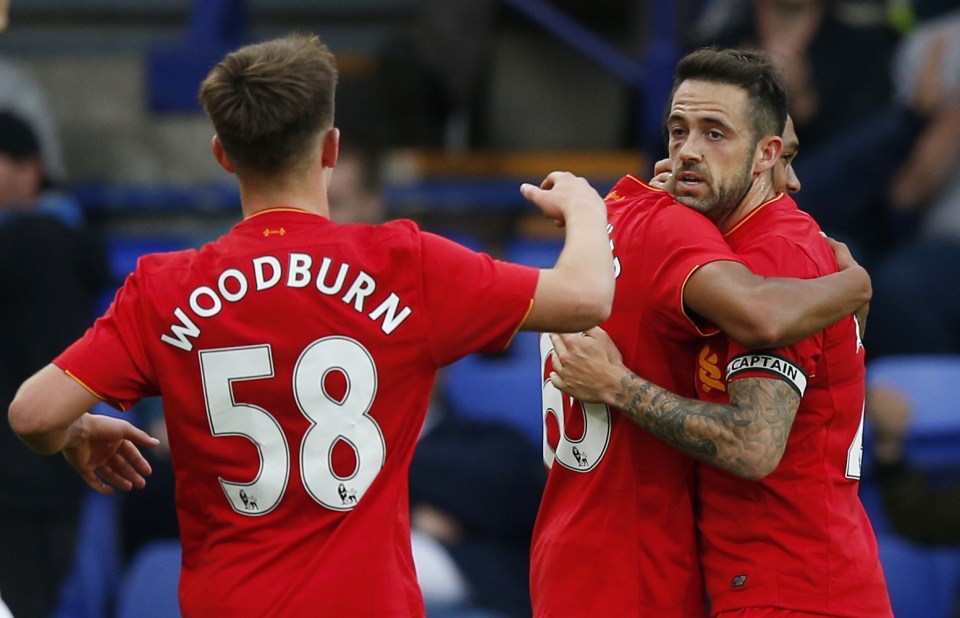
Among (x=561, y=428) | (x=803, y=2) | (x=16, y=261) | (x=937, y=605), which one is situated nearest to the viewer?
(x=561, y=428)

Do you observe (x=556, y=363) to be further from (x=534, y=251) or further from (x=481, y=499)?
(x=534, y=251)

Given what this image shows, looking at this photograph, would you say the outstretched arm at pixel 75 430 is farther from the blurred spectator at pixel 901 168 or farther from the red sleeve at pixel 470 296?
the blurred spectator at pixel 901 168

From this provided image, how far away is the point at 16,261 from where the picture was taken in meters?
6.09

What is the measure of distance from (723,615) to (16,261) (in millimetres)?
3654

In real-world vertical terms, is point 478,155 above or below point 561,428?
above

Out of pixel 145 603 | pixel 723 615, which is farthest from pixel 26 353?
pixel 723 615

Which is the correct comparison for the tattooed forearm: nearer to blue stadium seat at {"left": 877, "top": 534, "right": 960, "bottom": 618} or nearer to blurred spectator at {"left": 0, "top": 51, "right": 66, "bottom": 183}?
blue stadium seat at {"left": 877, "top": 534, "right": 960, "bottom": 618}

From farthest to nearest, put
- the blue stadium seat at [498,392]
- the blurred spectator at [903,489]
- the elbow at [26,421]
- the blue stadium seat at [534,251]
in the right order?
the blue stadium seat at [534,251] < the blue stadium seat at [498,392] < the blurred spectator at [903,489] < the elbow at [26,421]

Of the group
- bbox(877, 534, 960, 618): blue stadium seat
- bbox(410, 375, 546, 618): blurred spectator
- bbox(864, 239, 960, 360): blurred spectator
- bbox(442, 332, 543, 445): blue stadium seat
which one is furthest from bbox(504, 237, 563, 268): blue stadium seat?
bbox(877, 534, 960, 618): blue stadium seat

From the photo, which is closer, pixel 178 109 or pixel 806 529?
pixel 806 529

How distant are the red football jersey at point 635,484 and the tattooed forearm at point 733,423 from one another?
A: 0.15m

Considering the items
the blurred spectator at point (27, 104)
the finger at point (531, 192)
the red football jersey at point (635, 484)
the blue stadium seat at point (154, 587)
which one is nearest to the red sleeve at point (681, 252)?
the red football jersey at point (635, 484)

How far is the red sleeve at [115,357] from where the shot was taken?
10.2ft

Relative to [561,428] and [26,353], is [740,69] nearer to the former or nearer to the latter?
[561,428]
